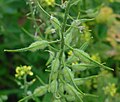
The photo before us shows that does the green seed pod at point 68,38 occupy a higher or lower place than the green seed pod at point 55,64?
higher

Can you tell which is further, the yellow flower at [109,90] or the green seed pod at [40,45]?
the yellow flower at [109,90]

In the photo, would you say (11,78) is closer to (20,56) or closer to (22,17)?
(20,56)

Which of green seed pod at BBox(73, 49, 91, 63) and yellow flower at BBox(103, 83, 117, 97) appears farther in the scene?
yellow flower at BBox(103, 83, 117, 97)

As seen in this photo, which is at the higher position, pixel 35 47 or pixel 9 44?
pixel 35 47

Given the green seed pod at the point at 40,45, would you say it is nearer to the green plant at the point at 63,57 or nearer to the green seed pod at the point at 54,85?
the green plant at the point at 63,57

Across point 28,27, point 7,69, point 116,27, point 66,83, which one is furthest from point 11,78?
point 66,83

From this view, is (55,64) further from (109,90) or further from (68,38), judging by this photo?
(109,90)

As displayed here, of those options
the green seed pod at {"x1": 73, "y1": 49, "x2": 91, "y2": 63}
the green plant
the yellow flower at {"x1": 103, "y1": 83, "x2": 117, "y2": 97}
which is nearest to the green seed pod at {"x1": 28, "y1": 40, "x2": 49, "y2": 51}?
the green plant

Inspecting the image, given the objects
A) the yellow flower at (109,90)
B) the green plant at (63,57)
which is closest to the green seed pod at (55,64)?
the green plant at (63,57)

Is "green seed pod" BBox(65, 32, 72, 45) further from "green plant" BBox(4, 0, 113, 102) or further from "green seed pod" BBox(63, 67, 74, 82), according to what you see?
"green seed pod" BBox(63, 67, 74, 82)

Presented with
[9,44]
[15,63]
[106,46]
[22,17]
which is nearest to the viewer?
[106,46]

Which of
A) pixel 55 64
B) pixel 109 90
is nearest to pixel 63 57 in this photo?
pixel 55 64
